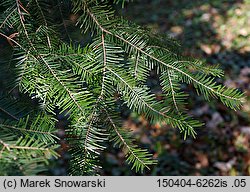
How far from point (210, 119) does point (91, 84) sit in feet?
8.83

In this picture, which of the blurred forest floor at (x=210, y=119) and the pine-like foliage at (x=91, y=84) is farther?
the blurred forest floor at (x=210, y=119)

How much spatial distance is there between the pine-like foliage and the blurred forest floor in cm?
80

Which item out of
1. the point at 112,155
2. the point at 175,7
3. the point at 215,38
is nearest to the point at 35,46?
the point at 112,155

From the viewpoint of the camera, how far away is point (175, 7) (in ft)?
19.2

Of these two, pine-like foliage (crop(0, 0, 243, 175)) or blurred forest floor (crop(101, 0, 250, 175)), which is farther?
blurred forest floor (crop(101, 0, 250, 175))

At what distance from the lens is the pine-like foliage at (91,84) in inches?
39.7

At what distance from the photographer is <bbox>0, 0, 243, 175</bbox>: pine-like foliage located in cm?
101

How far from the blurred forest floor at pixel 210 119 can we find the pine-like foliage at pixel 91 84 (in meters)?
0.80

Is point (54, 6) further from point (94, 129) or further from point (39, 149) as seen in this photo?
point (39, 149)

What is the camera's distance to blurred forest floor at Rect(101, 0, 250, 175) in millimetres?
3121

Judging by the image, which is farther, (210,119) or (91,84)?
(210,119)

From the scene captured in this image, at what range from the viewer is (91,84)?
3.60 ft

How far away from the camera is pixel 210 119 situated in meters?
3.56

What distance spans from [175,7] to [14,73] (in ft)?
16.8
